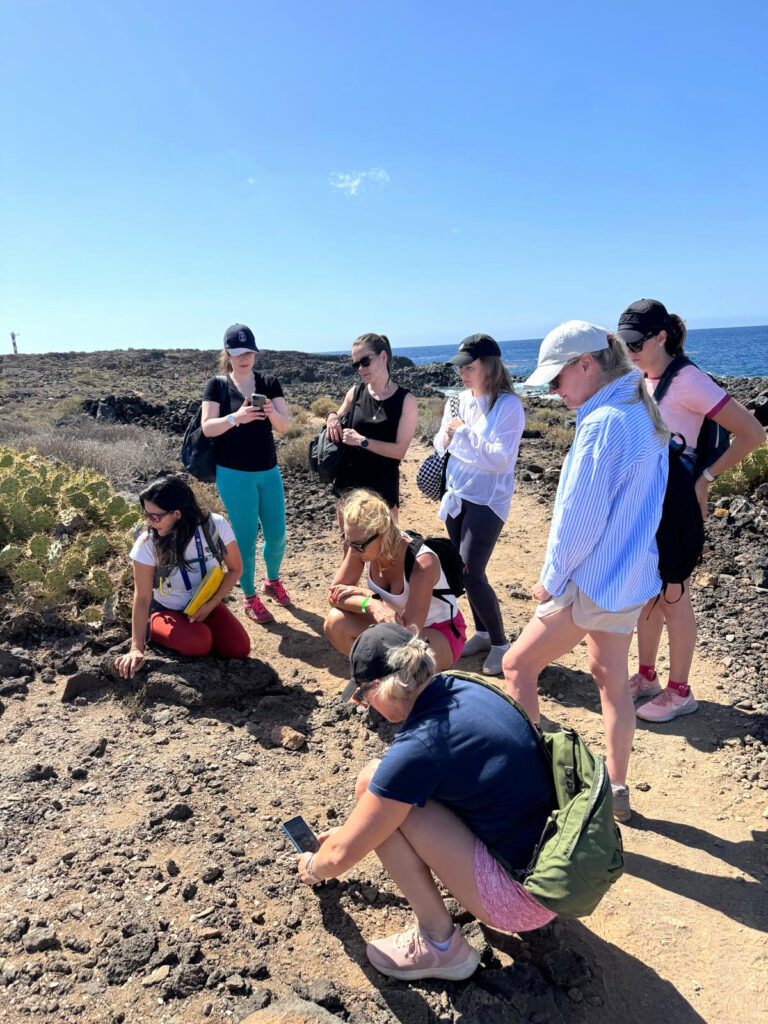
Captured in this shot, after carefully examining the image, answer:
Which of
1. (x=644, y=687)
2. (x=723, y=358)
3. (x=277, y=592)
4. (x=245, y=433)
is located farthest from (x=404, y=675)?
(x=723, y=358)

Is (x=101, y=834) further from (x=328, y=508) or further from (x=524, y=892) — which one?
(x=328, y=508)

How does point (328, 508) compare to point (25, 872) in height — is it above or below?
above

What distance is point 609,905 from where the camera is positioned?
2.50 metres

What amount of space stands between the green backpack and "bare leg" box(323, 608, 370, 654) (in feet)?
5.89

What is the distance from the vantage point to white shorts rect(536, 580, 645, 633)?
243 cm

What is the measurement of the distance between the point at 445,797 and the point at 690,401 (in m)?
2.11

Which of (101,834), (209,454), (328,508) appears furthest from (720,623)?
(328,508)

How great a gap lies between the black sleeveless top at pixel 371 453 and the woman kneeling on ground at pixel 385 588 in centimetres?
78

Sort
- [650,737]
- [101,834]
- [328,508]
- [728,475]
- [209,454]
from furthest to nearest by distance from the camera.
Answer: [328,508], [728,475], [209,454], [650,737], [101,834]

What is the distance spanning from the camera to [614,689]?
254 centimetres

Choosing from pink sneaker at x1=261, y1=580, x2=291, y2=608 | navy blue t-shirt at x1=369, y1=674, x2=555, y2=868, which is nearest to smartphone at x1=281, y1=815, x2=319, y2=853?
navy blue t-shirt at x1=369, y1=674, x2=555, y2=868

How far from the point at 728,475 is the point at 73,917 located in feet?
23.1

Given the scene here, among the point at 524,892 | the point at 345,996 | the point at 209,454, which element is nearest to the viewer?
the point at 524,892

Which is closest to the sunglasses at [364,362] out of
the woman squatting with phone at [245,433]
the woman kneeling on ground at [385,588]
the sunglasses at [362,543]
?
the woman squatting with phone at [245,433]
